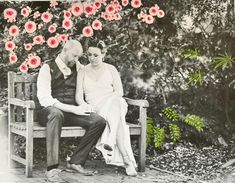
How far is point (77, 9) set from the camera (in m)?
4.09

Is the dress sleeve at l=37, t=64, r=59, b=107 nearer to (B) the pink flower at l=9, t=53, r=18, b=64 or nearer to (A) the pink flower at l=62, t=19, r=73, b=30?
(B) the pink flower at l=9, t=53, r=18, b=64

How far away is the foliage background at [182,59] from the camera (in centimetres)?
424

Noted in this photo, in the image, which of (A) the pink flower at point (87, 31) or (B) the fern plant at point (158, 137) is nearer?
(A) the pink flower at point (87, 31)

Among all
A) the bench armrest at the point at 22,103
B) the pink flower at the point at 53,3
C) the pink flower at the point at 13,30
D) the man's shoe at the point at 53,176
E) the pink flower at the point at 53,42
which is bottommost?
the man's shoe at the point at 53,176

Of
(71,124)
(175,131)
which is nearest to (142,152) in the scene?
(175,131)

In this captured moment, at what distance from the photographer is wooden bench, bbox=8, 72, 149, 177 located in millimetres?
3795

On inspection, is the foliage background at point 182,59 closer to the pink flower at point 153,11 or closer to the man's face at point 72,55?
the pink flower at point 153,11

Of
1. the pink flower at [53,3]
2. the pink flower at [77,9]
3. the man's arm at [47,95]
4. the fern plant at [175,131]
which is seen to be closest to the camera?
the man's arm at [47,95]

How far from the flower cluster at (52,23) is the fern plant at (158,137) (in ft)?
2.83

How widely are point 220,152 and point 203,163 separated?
0.64 feet

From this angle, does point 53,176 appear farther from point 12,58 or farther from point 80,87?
point 12,58

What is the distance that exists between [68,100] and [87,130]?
0.25 m

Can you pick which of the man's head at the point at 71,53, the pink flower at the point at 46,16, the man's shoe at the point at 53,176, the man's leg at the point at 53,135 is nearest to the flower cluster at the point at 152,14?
the man's head at the point at 71,53

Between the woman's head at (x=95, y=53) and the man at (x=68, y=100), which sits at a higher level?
the woman's head at (x=95, y=53)
